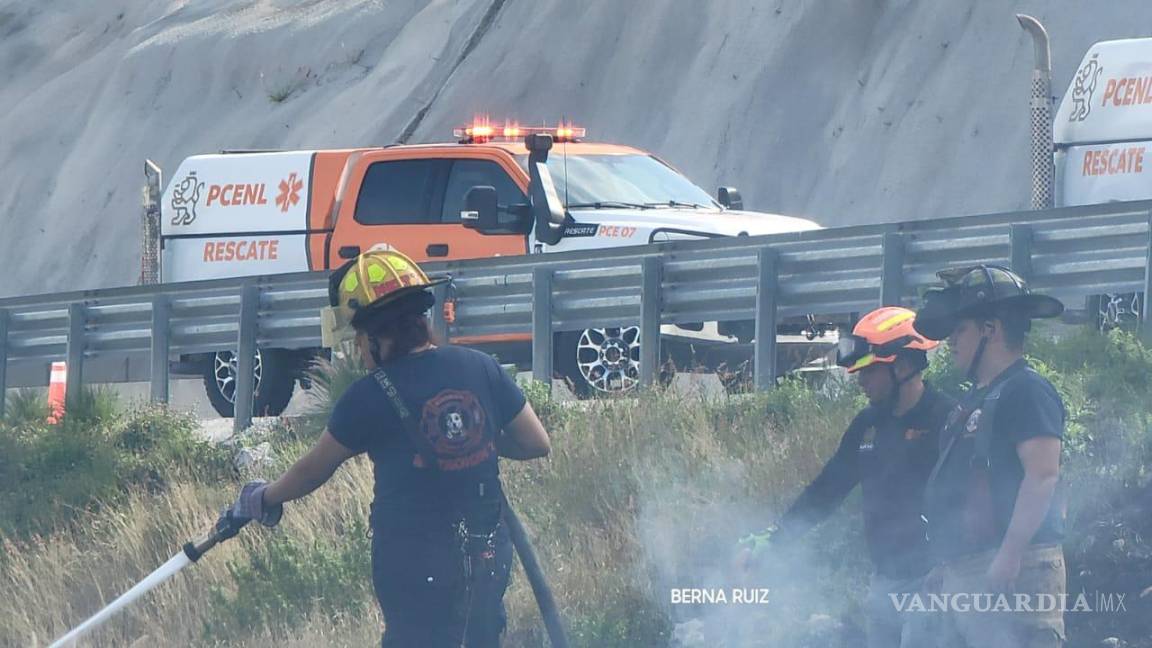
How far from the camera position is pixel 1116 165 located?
17.4 metres

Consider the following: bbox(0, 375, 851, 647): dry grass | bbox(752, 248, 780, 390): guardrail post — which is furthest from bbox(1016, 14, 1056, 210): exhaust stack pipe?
bbox(0, 375, 851, 647): dry grass

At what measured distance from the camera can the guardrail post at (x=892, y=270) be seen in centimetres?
1254

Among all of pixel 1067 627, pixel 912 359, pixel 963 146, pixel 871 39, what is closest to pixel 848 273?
pixel 1067 627

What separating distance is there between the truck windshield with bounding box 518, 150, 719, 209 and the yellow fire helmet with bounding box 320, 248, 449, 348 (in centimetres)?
872

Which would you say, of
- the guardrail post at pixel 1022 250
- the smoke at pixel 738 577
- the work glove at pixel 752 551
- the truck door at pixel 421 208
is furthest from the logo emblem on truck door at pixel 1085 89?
the work glove at pixel 752 551

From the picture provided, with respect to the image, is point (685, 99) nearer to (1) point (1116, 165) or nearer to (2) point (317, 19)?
(2) point (317, 19)

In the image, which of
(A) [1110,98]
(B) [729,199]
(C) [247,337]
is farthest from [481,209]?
(A) [1110,98]

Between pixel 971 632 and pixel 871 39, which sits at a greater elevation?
pixel 871 39

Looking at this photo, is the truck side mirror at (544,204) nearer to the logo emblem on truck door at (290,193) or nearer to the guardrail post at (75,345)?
the logo emblem on truck door at (290,193)

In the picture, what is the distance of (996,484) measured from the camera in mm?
6039

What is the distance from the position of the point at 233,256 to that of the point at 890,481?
35.9ft

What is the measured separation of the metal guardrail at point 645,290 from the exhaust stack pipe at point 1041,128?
5.49 meters

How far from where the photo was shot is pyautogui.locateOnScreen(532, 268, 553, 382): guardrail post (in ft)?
45.9

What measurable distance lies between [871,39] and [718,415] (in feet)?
69.9
